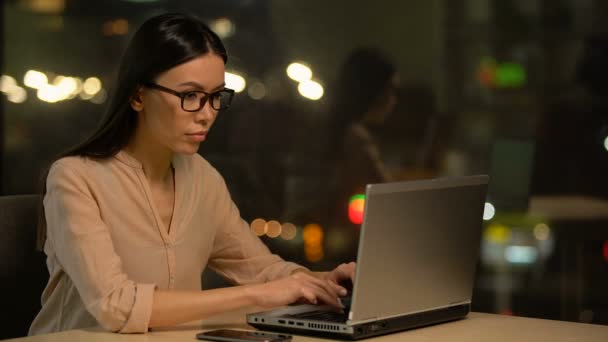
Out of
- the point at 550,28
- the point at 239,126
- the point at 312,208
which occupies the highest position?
the point at 550,28

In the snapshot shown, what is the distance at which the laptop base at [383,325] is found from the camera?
1.96 meters

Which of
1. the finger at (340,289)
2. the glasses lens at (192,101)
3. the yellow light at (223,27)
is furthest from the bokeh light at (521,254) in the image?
the glasses lens at (192,101)

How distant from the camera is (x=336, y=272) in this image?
235 cm

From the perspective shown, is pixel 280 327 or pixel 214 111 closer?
pixel 280 327

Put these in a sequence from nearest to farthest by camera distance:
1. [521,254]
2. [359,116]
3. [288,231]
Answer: [521,254] → [359,116] → [288,231]

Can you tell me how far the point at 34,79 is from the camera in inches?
194

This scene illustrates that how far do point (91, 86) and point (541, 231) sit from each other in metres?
2.21

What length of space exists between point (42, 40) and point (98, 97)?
0.40 m

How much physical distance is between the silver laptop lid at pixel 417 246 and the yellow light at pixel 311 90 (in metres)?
2.11

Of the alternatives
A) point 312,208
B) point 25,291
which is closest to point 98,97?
point 312,208

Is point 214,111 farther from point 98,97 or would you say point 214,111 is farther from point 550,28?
point 98,97

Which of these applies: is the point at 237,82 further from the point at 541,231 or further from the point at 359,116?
the point at 541,231

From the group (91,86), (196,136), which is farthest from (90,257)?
(91,86)

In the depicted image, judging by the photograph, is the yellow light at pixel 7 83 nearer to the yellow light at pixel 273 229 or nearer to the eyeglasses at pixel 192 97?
the yellow light at pixel 273 229
